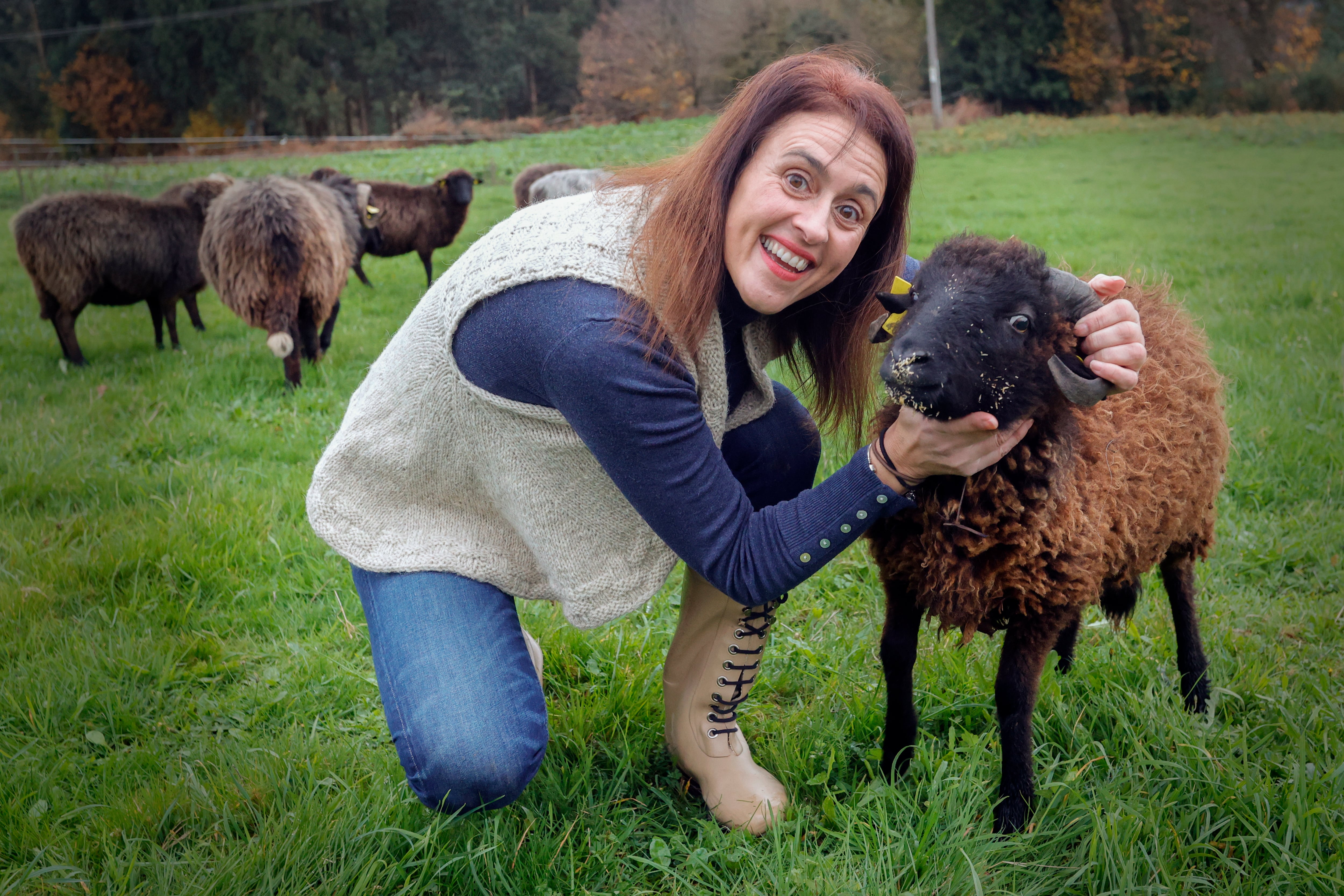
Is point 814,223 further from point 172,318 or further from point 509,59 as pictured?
point 509,59

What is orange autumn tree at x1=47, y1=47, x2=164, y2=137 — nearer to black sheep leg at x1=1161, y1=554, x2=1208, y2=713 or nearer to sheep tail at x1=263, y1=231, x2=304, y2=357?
sheep tail at x1=263, y1=231, x2=304, y2=357

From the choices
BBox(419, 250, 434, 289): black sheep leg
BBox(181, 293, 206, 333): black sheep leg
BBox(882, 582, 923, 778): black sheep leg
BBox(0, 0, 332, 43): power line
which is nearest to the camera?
BBox(882, 582, 923, 778): black sheep leg

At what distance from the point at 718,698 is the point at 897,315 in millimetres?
1029

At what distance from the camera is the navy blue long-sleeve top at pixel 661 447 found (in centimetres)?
161

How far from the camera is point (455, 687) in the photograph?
186cm

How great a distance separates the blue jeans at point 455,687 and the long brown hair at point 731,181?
2.35ft

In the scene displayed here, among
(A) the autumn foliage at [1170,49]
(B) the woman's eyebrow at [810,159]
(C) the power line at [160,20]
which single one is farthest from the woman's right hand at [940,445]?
(C) the power line at [160,20]

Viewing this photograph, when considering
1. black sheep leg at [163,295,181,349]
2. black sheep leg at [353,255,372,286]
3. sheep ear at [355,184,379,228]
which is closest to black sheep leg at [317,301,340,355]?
black sheep leg at [163,295,181,349]

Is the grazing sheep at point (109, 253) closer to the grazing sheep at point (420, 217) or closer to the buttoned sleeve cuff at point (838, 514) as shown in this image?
the grazing sheep at point (420, 217)

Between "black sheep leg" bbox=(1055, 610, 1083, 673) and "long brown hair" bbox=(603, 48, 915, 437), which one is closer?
"long brown hair" bbox=(603, 48, 915, 437)

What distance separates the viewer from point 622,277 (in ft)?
5.67

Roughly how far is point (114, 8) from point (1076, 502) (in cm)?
1246

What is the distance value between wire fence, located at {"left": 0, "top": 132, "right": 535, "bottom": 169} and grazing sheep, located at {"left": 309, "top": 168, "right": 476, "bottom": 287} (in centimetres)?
291

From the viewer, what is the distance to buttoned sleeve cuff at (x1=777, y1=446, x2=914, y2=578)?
1.65 meters
